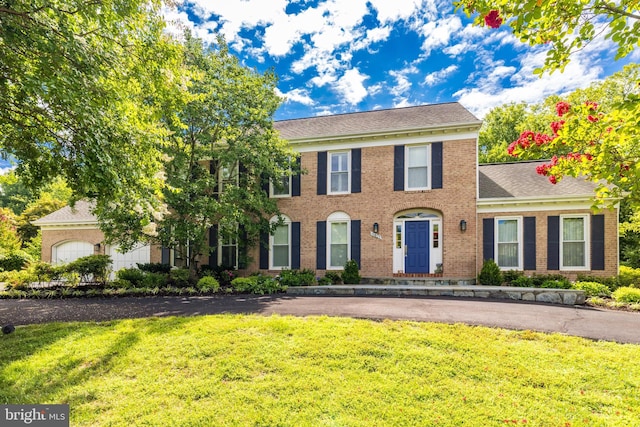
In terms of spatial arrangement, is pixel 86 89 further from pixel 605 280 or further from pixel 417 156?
pixel 605 280

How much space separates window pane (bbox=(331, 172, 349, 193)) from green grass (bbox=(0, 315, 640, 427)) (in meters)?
8.66

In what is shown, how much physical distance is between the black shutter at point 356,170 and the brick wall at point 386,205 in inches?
6.7

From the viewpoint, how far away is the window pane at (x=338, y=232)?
14.1m

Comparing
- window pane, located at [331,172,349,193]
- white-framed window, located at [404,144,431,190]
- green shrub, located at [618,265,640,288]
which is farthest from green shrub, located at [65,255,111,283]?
green shrub, located at [618,265,640,288]

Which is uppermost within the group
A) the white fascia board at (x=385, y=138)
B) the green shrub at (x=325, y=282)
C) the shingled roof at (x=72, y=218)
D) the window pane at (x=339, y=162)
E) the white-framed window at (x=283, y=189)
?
the white fascia board at (x=385, y=138)

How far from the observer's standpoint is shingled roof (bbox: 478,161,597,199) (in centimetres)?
1238

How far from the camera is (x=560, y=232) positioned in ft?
39.5

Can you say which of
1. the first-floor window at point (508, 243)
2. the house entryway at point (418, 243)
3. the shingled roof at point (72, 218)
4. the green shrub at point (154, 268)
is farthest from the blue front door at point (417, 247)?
the shingled roof at point (72, 218)

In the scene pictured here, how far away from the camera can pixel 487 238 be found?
500 inches

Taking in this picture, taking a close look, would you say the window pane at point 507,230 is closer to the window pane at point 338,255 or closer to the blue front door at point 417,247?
the blue front door at point 417,247

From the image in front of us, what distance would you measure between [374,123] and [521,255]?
7918 mm

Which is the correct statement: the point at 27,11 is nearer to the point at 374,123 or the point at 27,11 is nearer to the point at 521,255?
the point at 374,123

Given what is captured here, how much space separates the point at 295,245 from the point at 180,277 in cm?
476

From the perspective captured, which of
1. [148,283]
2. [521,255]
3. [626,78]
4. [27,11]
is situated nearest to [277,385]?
[27,11]
